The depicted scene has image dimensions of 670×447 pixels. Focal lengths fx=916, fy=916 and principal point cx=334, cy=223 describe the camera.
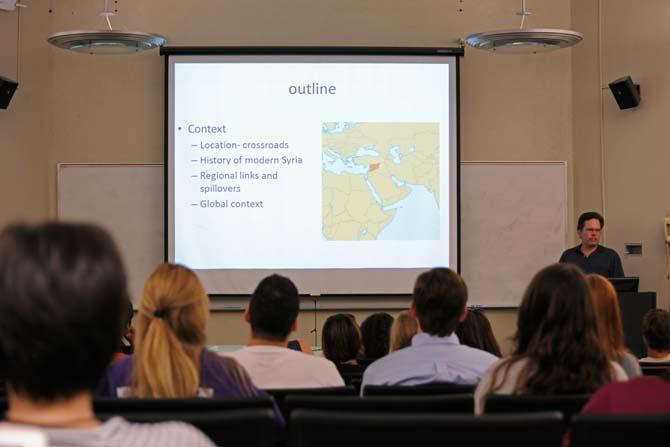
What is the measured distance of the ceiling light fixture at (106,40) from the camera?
232 inches

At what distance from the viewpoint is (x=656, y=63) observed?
266 inches

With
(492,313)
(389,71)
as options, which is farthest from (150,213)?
(492,313)

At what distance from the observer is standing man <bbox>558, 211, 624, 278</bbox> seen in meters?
6.50

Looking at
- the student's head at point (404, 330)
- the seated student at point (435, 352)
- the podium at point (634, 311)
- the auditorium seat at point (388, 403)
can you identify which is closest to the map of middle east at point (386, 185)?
the podium at point (634, 311)

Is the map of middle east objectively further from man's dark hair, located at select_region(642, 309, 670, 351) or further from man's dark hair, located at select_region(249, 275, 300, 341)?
man's dark hair, located at select_region(249, 275, 300, 341)

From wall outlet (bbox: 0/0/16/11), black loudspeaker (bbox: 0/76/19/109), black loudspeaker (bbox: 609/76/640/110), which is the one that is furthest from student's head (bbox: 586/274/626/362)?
wall outlet (bbox: 0/0/16/11)

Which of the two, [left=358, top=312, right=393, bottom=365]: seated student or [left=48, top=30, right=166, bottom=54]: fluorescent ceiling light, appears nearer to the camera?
[left=358, top=312, right=393, bottom=365]: seated student

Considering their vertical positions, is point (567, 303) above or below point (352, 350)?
above

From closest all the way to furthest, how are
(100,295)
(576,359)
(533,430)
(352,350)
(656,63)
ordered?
(100,295) < (533,430) < (576,359) < (352,350) < (656,63)

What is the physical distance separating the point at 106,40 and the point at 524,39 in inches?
108

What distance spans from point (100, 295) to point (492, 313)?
666 centimetres

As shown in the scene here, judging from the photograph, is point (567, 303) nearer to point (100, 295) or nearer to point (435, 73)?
point (100, 295)

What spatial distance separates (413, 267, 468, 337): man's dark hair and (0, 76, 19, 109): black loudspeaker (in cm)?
464

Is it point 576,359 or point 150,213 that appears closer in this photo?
point 576,359
